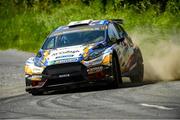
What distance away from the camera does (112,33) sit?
1642cm

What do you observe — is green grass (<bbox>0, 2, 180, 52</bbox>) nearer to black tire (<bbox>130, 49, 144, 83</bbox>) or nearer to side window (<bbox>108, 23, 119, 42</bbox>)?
black tire (<bbox>130, 49, 144, 83</bbox>)

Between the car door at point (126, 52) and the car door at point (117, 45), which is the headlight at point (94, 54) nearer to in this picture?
the car door at point (117, 45)

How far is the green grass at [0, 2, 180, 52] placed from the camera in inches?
1289

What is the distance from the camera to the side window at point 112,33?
15880mm

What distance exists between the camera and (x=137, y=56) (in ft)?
57.7

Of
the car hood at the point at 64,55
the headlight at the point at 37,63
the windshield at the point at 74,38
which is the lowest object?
the headlight at the point at 37,63

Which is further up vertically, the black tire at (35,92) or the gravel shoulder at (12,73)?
the black tire at (35,92)

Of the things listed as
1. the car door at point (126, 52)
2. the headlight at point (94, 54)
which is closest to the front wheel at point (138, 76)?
the car door at point (126, 52)

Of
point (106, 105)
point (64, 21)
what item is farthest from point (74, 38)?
point (64, 21)

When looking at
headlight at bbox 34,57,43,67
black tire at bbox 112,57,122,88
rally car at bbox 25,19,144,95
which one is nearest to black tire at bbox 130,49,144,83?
rally car at bbox 25,19,144,95

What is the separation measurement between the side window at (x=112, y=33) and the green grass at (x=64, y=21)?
41.8ft

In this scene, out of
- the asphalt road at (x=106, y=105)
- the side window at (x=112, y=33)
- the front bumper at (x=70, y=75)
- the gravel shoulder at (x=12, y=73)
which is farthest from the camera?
the gravel shoulder at (x=12, y=73)

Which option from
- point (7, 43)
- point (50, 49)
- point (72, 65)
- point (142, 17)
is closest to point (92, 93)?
point (72, 65)

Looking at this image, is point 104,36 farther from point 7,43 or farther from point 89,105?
point 7,43
